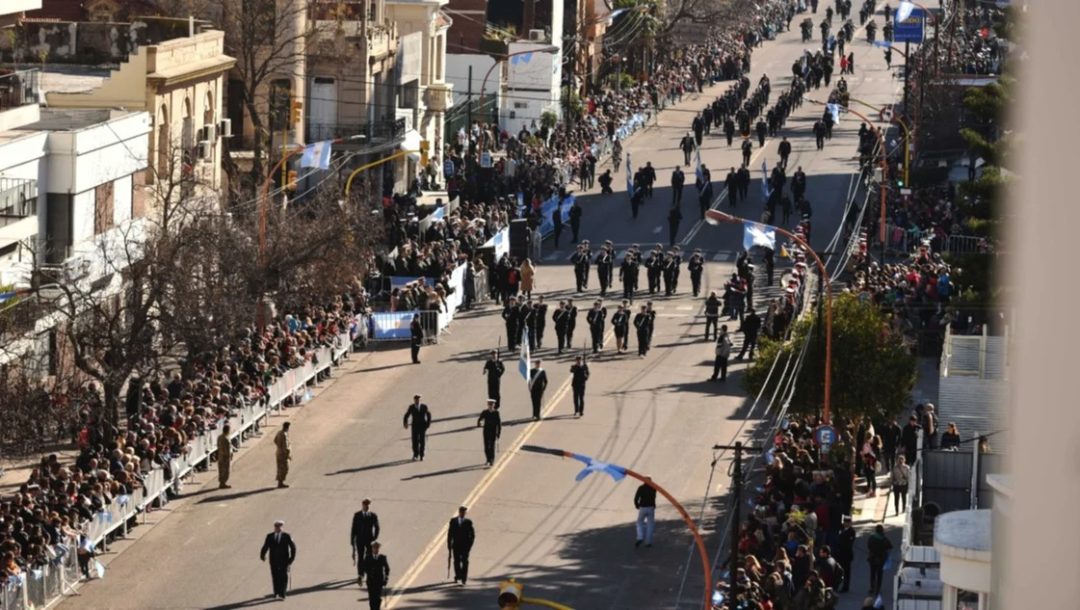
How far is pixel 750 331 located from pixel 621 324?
252cm

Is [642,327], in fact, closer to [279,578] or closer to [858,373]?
[858,373]

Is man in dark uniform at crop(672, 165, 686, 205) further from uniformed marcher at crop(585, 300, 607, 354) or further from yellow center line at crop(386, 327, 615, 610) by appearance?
yellow center line at crop(386, 327, 615, 610)

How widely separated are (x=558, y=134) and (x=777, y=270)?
63.4 feet

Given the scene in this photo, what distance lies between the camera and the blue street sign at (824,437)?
27859 millimetres

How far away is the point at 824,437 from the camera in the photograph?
2792 cm

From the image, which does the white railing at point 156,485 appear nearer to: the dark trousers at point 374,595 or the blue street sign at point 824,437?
the dark trousers at point 374,595

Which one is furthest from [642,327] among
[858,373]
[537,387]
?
[858,373]

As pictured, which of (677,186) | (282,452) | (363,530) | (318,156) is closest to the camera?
(363,530)

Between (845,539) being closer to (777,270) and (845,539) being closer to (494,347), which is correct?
(494,347)

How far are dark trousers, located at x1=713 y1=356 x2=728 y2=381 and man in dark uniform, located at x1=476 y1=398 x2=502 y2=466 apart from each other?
8171 mm

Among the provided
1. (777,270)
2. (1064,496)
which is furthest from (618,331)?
(1064,496)

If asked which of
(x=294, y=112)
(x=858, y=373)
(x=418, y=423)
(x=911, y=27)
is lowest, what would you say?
(x=418, y=423)

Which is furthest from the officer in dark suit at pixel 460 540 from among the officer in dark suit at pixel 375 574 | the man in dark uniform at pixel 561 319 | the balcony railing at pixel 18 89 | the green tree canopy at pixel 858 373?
the balcony railing at pixel 18 89

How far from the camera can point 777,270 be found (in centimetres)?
5019
